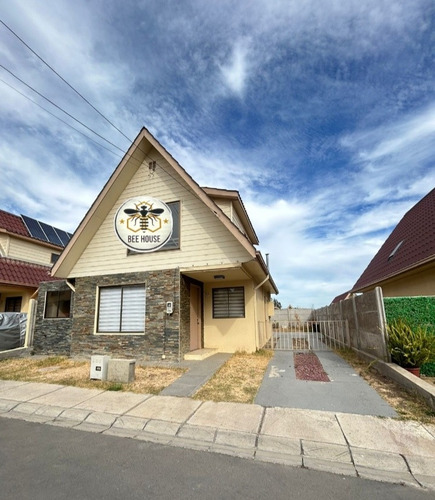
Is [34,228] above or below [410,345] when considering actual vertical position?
above

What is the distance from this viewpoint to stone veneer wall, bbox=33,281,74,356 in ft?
36.0

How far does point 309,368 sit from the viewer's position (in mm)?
7895

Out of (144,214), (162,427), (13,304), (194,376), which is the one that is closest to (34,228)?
(13,304)

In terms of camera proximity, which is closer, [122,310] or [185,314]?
[185,314]

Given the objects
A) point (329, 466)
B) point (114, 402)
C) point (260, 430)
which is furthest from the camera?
point (114, 402)

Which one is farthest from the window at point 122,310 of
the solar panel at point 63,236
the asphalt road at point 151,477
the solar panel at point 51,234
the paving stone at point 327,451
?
the solar panel at point 63,236

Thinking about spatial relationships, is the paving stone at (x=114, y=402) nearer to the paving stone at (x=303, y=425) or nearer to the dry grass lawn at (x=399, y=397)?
the paving stone at (x=303, y=425)

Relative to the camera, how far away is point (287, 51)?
26.2ft

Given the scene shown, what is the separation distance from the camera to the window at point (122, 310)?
981 cm

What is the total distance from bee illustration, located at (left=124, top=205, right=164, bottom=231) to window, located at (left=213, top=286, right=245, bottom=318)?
3.72m

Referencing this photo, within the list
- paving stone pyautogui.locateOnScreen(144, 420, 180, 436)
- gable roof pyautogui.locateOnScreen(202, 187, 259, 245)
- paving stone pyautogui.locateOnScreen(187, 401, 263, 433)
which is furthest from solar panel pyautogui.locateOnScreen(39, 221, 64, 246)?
paving stone pyautogui.locateOnScreen(187, 401, 263, 433)

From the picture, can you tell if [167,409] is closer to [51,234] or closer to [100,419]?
[100,419]

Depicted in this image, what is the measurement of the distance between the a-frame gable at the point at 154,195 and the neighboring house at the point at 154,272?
36 mm

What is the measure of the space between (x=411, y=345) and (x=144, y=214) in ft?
29.3
